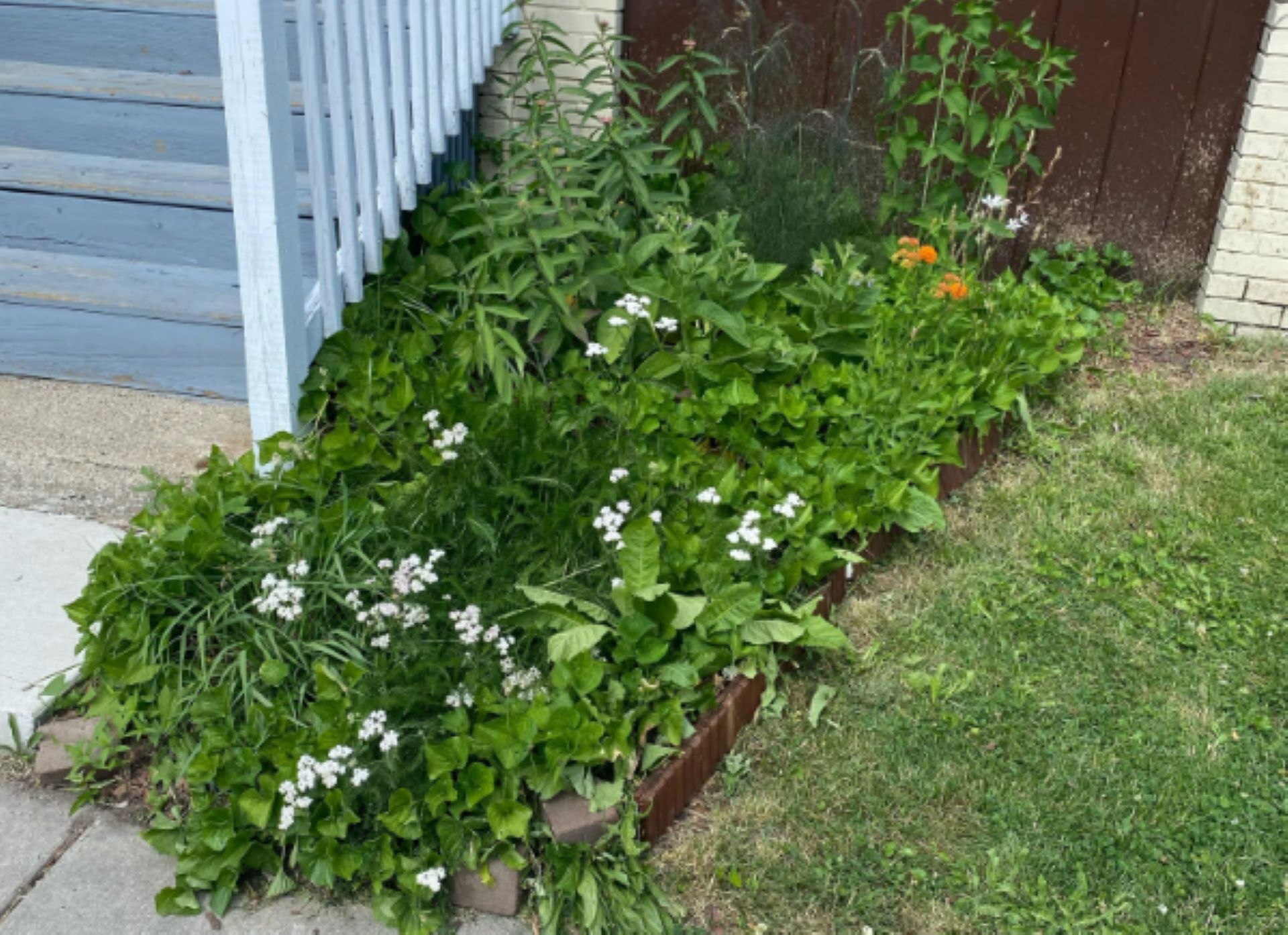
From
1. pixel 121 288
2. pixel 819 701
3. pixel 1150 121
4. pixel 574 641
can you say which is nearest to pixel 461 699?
pixel 574 641

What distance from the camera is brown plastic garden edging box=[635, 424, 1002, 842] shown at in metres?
2.42

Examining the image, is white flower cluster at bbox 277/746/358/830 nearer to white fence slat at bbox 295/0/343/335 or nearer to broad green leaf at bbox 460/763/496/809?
broad green leaf at bbox 460/763/496/809

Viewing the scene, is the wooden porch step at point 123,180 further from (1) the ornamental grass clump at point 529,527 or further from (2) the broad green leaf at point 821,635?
(2) the broad green leaf at point 821,635

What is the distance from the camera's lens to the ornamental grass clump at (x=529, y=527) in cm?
233

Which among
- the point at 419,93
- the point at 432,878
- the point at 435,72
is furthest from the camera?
the point at 435,72

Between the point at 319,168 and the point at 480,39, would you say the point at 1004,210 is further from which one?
the point at 319,168

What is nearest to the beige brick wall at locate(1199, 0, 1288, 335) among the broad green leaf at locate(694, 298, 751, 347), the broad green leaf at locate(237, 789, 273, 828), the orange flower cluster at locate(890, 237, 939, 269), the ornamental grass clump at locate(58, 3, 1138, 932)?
the ornamental grass clump at locate(58, 3, 1138, 932)

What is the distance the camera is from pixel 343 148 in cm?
319

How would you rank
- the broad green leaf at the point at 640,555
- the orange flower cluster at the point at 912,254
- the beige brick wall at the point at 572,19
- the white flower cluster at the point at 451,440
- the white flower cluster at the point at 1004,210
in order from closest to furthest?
1. the broad green leaf at the point at 640,555
2. the white flower cluster at the point at 451,440
3. the orange flower cluster at the point at 912,254
4. the white flower cluster at the point at 1004,210
5. the beige brick wall at the point at 572,19

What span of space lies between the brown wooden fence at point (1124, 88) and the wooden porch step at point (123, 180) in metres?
1.71

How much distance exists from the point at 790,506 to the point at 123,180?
7.41 ft

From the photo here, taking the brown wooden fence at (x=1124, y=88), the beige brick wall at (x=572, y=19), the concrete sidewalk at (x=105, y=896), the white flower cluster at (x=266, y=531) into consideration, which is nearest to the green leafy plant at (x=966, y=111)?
the brown wooden fence at (x=1124, y=88)

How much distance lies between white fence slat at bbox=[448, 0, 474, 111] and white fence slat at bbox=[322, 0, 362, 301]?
2.50 ft

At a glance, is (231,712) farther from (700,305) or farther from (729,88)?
(729,88)
